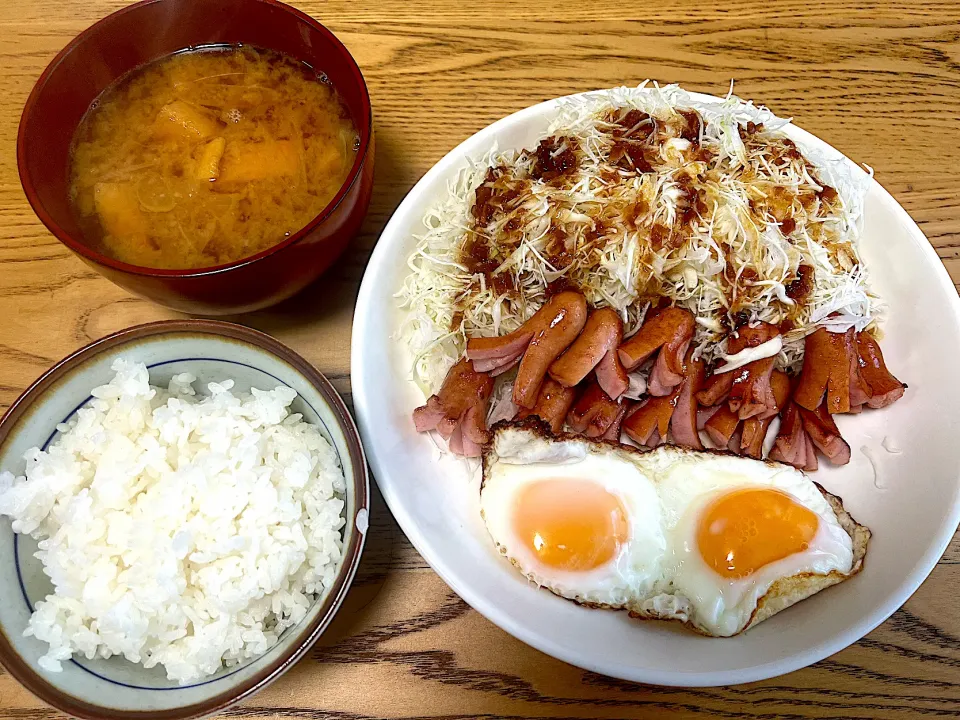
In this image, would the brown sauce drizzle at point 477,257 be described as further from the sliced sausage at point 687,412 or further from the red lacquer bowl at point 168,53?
the sliced sausage at point 687,412

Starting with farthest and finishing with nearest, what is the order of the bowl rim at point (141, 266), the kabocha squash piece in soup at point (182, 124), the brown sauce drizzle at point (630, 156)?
the brown sauce drizzle at point (630, 156) < the kabocha squash piece in soup at point (182, 124) < the bowl rim at point (141, 266)

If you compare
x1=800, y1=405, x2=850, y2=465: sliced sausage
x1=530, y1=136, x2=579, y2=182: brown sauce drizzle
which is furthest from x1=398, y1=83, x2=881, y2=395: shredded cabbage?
x1=800, y1=405, x2=850, y2=465: sliced sausage

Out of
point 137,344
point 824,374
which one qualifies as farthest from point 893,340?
point 137,344

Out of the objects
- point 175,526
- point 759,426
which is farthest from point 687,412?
point 175,526

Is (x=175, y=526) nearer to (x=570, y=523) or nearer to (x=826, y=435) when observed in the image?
(x=570, y=523)

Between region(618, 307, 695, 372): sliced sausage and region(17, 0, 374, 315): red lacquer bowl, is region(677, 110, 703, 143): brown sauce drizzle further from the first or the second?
region(17, 0, 374, 315): red lacquer bowl

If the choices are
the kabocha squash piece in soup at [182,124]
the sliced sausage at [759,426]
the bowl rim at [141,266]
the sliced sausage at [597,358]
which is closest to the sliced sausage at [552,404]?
the sliced sausage at [597,358]
